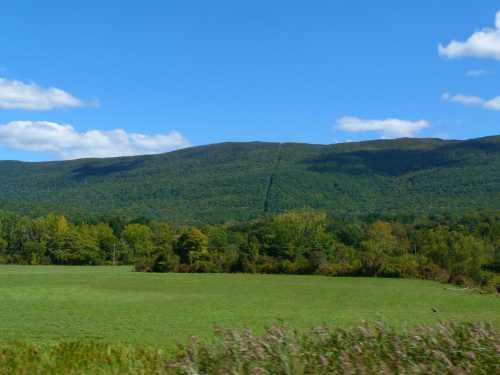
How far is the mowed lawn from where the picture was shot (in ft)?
66.2

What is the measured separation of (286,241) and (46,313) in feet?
137

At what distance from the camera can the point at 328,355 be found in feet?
22.4

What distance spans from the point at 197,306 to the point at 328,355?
2359 cm

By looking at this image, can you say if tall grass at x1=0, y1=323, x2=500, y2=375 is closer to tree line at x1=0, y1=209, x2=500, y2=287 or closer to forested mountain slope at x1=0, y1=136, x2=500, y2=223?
tree line at x1=0, y1=209, x2=500, y2=287

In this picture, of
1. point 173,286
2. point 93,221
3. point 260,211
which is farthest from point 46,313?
point 260,211

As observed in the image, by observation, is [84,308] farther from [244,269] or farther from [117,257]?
[117,257]

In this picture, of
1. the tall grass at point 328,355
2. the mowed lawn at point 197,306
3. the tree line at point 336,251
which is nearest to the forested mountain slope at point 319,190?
the tree line at point 336,251

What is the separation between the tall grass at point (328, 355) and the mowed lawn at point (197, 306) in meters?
4.24

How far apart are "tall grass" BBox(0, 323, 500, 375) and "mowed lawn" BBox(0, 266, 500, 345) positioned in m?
4.24

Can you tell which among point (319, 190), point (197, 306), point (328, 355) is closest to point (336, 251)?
point (197, 306)

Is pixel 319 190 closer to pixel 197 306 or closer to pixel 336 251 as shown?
pixel 336 251

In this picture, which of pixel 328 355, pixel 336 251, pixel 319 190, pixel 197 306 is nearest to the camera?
pixel 328 355

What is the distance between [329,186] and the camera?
180625 mm

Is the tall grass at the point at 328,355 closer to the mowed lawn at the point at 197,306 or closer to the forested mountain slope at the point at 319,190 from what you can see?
the mowed lawn at the point at 197,306
